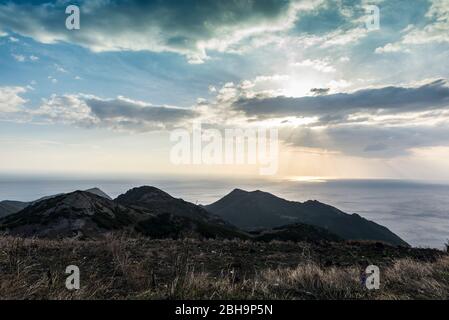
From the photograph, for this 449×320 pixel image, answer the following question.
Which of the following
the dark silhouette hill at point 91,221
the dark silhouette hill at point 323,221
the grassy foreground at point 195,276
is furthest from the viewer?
the dark silhouette hill at point 323,221

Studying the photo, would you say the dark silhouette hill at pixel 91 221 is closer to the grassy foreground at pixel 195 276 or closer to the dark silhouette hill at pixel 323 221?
the grassy foreground at pixel 195 276

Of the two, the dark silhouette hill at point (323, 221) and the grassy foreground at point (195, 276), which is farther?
the dark silhouette hill at point (323, 221)

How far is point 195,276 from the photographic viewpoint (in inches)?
271

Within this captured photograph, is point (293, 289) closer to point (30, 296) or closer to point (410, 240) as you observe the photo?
point (30, 296)

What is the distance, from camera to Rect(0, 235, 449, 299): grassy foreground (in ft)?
17.6

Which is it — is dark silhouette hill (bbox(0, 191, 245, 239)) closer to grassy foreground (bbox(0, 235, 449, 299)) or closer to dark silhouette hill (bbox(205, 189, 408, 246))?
grassy foreground (bbox(0, 235, 449, 299))

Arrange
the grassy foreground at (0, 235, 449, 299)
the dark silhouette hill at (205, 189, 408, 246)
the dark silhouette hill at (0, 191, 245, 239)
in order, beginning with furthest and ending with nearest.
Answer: the dark silhouette hill at (205, 189, 408, 246) → the dark silhouette hill at (0, 191, 245, 239) → the grassy foreground at (0, 235, 449, 299)

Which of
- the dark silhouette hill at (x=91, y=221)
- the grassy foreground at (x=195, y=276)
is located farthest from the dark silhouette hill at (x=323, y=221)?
the grassy foreground at (x=195, y=276)

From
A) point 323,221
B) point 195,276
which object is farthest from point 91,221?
point 323,221

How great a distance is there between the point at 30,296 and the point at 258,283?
4076 mm

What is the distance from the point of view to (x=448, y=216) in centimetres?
19162

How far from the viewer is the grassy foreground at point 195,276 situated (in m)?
5.38

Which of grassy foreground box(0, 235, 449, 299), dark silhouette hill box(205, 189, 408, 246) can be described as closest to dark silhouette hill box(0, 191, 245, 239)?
grassy foreground box(0, 235, 449, 299)
